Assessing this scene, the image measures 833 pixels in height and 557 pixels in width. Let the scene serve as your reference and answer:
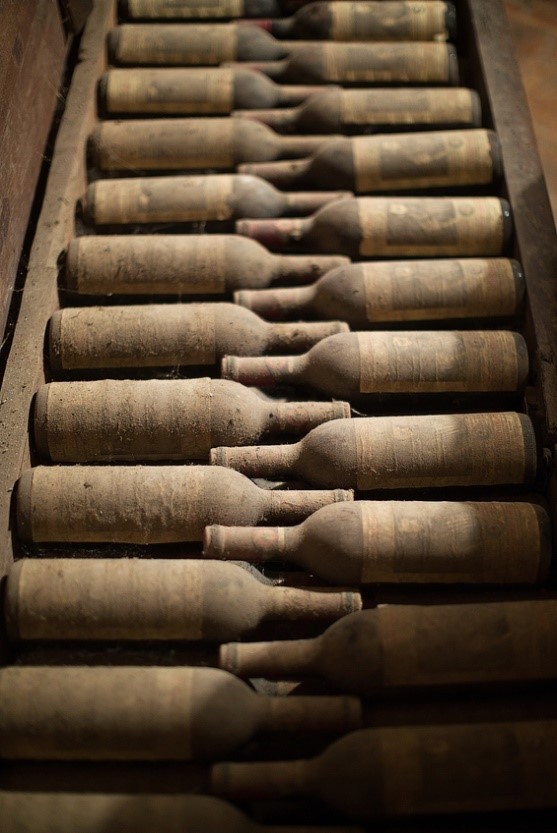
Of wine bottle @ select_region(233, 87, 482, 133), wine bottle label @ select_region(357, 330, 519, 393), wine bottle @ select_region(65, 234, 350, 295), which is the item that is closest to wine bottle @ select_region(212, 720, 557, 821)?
wine bottle label @ select_region(357, 330, 519, 393)

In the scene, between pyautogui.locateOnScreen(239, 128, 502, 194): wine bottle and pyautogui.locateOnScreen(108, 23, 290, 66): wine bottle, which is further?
pyautogui.locateOnScreen(108, 23, 290, 66): wine bottle

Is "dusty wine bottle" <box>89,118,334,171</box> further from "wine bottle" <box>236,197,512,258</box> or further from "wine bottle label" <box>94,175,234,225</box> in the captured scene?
"wine bottle" <box>236,197,512,258</box>

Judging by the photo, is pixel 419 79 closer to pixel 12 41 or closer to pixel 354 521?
pixel 12 41

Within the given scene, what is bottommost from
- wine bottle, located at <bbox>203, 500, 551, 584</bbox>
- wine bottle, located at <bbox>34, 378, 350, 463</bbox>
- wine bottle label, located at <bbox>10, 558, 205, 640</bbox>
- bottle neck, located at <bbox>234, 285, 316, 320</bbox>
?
wine bottle label, located at <bbox>10, 558, 205, 640</bbox>

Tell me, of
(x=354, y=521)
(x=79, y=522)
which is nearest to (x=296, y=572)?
(x=354, y=521)

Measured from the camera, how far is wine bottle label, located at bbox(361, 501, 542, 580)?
7.72 feet

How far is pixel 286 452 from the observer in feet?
8.52

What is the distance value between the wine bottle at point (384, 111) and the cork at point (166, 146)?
0.71ft

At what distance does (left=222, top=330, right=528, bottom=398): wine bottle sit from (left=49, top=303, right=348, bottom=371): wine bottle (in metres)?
0.10

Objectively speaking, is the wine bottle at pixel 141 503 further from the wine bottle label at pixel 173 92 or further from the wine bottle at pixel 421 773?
the wine bottle label at pixel 173 92

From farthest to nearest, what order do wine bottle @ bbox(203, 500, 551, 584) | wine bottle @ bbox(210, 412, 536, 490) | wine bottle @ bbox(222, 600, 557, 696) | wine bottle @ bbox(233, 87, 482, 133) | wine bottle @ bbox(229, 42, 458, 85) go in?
wine bottle @ bbox(229, 42, 458, 85), wine bottle @ bbox(233, 87, 482, 133), wine bottle @ bbox(210, 412, 536, 490), wine bottle @ bbox(203, 500, 551, 584), wine bottle @ bbox(222, 600, 557, 696)

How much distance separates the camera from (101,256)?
117 inches

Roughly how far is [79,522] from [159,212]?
1.31 m

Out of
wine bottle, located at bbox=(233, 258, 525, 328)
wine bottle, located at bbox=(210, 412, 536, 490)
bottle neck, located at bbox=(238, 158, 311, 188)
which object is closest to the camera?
wine bottle, located at bbox=(210, 412, 536, 490)
